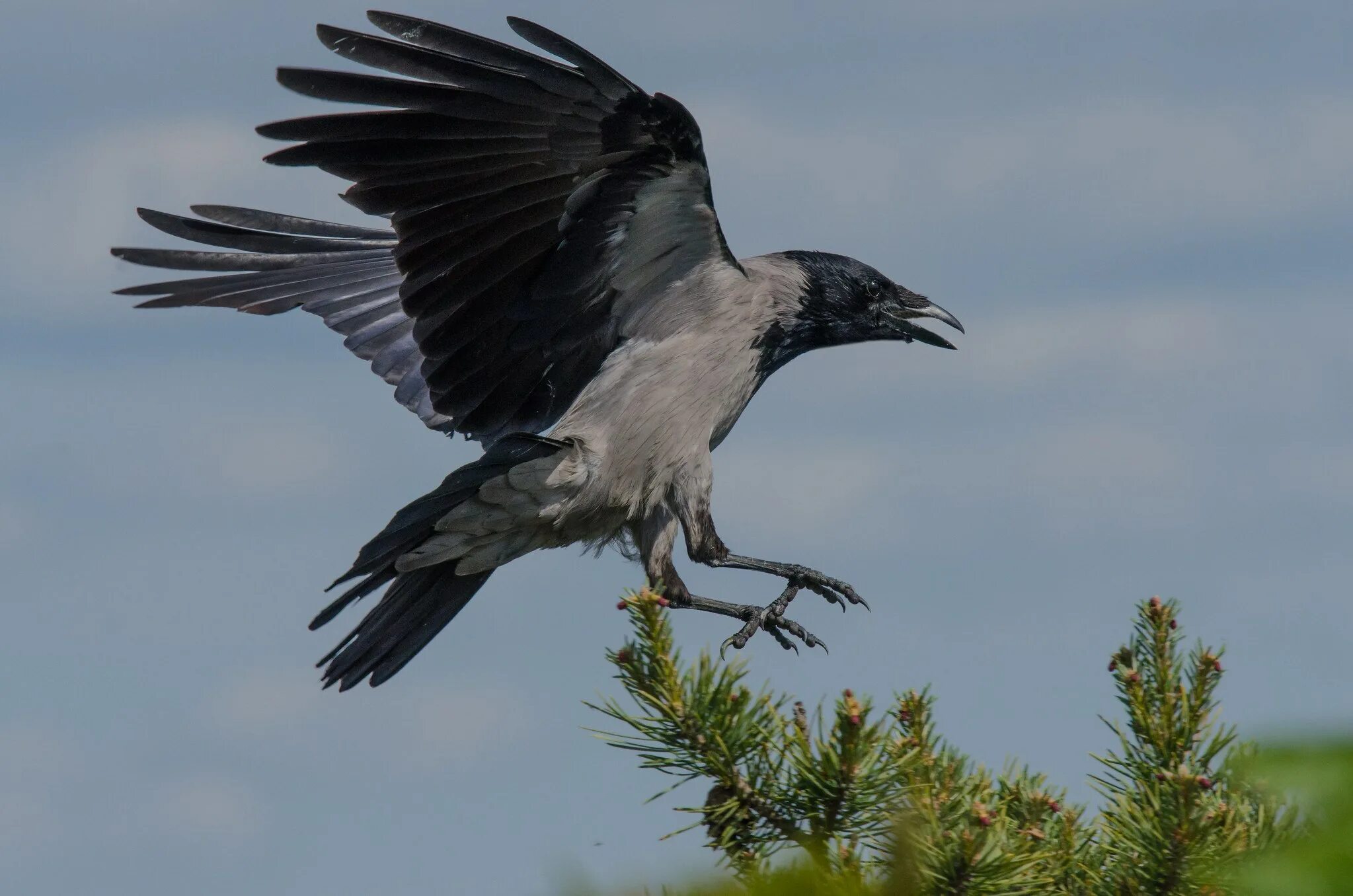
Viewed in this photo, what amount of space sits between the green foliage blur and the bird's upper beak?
12.1 ft

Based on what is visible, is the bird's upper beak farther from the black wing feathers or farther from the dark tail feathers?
the dark tail feathers

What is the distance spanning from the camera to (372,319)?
7199 millimetres

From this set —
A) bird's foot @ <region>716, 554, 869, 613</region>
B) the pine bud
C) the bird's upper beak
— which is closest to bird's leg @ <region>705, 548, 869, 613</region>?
bird's foot @ <region>716, 554, 869, 613</region>

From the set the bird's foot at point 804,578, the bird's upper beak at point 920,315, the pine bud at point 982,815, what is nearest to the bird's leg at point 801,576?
the bird's foot at point 804,578

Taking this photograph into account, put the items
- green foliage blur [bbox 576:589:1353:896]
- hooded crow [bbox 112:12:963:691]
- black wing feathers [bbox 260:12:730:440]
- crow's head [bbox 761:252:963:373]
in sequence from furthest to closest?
crow's head [bbox 761:252:963:373], hooded crow [bbox 112:12:963:691], black wing feathers [bbox 260:12:730:440], green foliage blur [bbox 576:589:1353:896]

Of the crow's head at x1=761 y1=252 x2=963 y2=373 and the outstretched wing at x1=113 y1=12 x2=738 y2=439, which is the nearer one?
the outstretched wing at x1=113 y1=12 x2=738 y2=439

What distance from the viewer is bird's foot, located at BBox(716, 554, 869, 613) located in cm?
563

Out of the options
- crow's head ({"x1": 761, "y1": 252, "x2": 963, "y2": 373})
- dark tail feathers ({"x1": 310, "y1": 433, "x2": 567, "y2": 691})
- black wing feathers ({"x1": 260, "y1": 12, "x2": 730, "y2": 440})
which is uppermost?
crow's head ({"x1": 761, "y1": 252, "x2": 963, "y2": 373})

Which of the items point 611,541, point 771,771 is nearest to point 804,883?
point 771,771

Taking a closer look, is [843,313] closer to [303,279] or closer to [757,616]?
[757,616]

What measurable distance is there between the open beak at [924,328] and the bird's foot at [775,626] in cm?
169

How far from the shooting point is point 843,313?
6.29 metres

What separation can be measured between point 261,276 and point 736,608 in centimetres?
364

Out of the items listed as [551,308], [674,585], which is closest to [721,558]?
[674,585]
